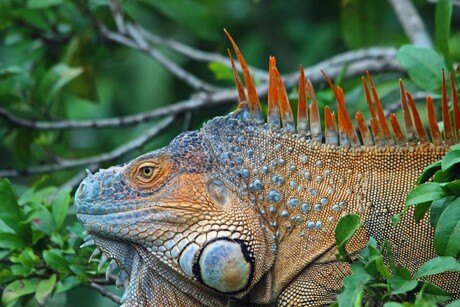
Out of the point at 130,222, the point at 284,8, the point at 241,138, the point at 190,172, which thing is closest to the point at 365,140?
the point at 241,138

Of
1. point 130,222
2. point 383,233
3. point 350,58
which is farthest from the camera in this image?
point 350,58

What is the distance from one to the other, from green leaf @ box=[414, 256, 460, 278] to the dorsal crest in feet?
3.13

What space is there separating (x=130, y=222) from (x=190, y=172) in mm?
385

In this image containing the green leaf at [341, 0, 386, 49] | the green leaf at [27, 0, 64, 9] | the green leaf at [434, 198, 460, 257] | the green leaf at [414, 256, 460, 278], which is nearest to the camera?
the green leaf at [414, 256, 460, 278]

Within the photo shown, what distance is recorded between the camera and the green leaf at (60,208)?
15.6 ft

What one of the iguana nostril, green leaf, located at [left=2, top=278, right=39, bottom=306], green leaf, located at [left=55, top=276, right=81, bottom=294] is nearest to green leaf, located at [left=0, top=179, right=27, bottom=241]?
green leaf, located at [left=2, top=278, right=39, bottom=306]

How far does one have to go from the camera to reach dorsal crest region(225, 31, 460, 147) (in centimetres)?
389

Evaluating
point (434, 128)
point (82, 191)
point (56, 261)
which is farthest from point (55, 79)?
point (434, 128)

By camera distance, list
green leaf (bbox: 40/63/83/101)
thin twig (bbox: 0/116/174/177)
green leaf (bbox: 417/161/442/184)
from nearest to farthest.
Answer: green leaf (bbox: 417/161/442/184), green leaf (bbox: 40/63/83/101), thin twig (bbox: 0/116/174/177)

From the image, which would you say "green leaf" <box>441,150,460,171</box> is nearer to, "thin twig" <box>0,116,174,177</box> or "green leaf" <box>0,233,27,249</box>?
"green leaf" <box>0,233,27,249</box>

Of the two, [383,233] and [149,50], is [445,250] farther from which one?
[149,50]

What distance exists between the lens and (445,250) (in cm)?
319

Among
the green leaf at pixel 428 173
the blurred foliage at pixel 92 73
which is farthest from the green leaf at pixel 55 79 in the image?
the green leaf at pixel 428 173

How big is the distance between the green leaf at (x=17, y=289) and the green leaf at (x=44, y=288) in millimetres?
49
